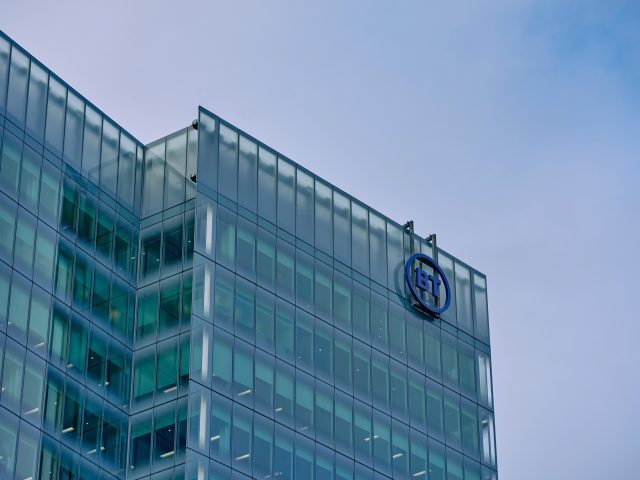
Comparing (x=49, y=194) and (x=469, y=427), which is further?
(x=469, y=427)

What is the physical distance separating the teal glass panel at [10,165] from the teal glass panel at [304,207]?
55.5 feet

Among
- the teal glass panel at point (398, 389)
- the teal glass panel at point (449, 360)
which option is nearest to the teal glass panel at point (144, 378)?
the teal glass panel at point (398, 389)

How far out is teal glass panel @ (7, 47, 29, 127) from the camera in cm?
8375

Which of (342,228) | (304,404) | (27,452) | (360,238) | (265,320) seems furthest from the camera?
(360,238)

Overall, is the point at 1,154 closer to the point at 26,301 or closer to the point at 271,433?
the point at 26,301

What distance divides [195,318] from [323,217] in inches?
539

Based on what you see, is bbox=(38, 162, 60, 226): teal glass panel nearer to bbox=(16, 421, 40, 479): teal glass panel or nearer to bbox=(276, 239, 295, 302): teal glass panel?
bbox=(16, 421, 40, 479): teal glass panel

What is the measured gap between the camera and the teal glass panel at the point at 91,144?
88.0 metres

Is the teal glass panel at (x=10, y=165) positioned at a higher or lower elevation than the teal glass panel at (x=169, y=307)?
higher

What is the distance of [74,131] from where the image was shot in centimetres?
8769

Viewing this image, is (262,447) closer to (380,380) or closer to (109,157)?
(380,380)

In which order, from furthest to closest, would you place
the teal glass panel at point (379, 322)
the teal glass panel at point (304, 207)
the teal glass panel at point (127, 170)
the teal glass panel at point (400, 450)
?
the teal glass panel at point (379, 322)
the teal glass panel at point (304, 207)
the teal glass panel at point (400, 450)
the teal glass panel at point (127, 170)

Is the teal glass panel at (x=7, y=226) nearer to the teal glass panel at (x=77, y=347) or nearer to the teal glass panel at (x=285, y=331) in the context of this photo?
the teal glass panel at (x=77, y=347)

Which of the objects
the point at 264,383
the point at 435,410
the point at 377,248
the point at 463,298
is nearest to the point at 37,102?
the point at 264,383
